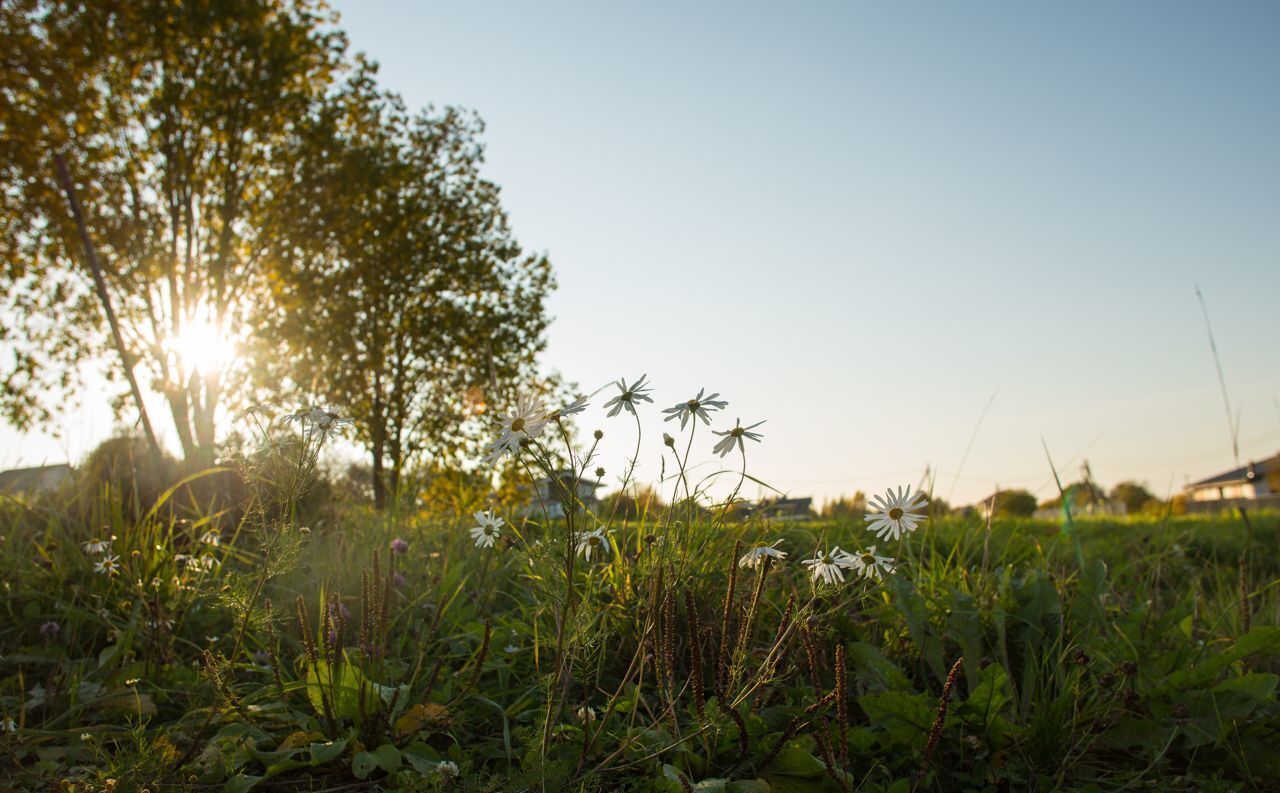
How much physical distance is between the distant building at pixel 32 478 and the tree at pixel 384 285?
924cm

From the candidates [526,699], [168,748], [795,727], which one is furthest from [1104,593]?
[168,748]

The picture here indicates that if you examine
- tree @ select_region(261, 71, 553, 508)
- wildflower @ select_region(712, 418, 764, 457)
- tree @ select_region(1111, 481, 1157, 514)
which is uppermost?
tree @ select_region(261, 71, 553, 508)

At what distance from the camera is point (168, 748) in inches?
80.7

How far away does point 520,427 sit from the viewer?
1.66 metres

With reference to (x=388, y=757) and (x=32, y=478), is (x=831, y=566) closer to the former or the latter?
(x=388, y=757)

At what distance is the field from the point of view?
6.52 feet

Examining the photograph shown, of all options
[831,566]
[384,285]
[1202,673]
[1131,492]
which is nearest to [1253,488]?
[1131,492]

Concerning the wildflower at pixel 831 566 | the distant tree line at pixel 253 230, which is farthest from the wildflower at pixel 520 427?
the distant tree line at pixel 253 230

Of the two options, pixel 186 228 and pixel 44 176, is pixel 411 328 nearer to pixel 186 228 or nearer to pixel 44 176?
pixel 186 228

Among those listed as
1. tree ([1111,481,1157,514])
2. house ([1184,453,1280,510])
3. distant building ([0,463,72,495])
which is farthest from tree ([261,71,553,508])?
tree ([1111,481,1157,514])

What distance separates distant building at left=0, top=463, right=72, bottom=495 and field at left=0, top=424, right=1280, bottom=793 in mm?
2041

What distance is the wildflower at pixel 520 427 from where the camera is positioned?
5.27 ft

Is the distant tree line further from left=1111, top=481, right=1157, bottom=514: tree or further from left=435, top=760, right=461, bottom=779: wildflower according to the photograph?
left=1111, top=481, right=1157, bottom=514: tree

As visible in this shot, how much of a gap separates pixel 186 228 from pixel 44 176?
2.28 meters
